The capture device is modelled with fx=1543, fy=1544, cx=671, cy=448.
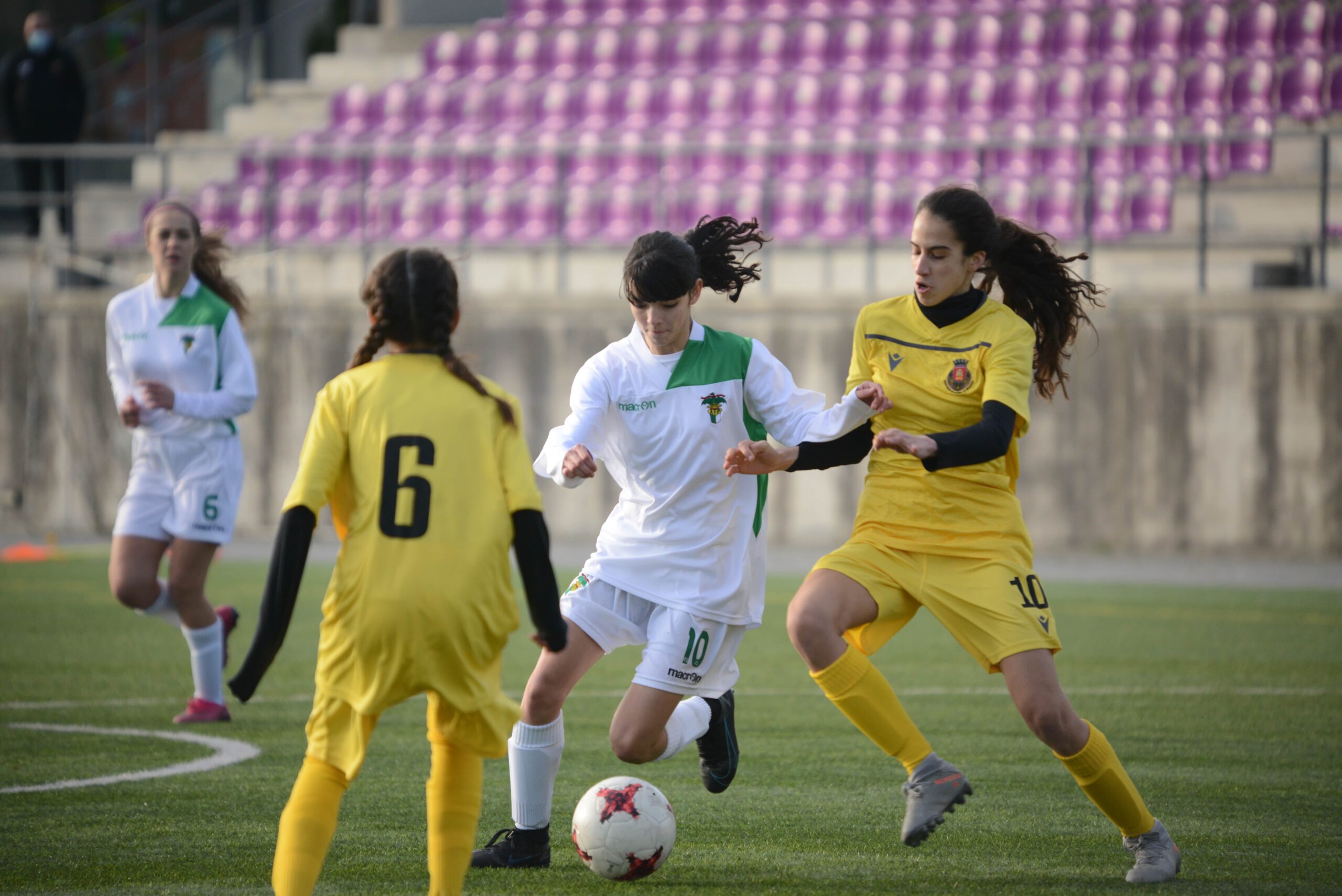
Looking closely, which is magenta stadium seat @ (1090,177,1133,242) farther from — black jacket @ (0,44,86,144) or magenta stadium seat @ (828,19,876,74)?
black jacket @ (0,44,86,144)

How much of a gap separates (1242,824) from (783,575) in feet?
23.7

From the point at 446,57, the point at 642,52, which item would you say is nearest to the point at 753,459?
the point at 642,52

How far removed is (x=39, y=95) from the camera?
16062 mm

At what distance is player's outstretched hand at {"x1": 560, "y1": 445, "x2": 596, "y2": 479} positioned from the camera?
13.2 ft

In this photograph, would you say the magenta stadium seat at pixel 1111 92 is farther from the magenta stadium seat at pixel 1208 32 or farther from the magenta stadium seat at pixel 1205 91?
the magenta stadium seat at pixel 1208 32

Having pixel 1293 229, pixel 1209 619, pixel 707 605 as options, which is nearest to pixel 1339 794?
pixel 707 605

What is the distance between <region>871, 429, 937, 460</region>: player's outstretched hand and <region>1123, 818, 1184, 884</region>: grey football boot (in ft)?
4.02

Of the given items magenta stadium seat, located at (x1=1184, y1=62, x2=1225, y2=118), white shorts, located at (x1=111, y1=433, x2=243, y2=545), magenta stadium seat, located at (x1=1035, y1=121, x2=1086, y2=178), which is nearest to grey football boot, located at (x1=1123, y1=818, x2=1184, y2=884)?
white shorts, located at (x1=111, y1=433, x2=243, y2=545)

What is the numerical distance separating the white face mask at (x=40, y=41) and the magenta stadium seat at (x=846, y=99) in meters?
8.19

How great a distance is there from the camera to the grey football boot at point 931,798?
4.13 metres

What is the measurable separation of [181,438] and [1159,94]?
1161 cm

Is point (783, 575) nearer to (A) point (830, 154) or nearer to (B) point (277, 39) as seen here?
(A) point (830, 154)

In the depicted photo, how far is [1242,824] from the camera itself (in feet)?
15.8

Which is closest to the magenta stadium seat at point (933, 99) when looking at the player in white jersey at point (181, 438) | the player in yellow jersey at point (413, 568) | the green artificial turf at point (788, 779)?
the green artificial turf at point (788, 779)
